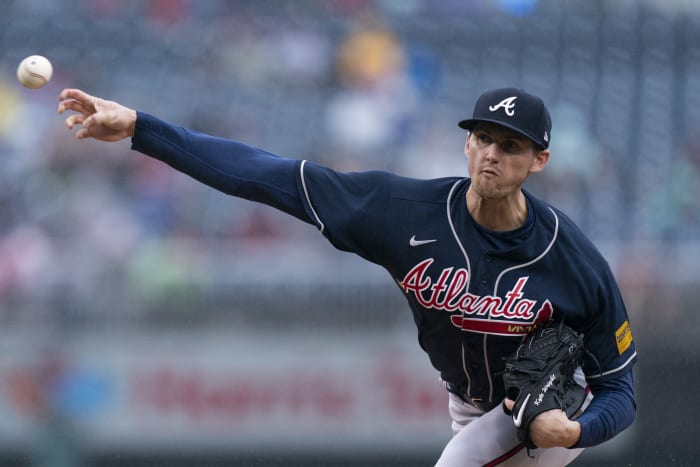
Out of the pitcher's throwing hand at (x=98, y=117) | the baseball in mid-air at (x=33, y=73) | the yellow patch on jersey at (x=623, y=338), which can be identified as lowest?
the yellow patch on jersey at (x=623, y=338)

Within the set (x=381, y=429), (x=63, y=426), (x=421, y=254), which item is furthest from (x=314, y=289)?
(x=421, y=254)

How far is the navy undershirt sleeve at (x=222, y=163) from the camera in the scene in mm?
3541

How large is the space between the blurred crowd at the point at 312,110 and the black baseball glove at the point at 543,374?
394 centimetres

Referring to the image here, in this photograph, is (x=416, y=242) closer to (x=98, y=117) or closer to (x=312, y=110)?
(x=98, y=117)

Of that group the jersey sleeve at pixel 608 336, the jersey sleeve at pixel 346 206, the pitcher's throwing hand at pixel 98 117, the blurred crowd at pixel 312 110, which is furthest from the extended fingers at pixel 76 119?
the blurred crowd at pixel 312 110

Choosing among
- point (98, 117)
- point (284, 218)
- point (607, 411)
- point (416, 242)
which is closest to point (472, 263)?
point (416, 242)

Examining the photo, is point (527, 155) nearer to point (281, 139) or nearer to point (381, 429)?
point (381, 429)

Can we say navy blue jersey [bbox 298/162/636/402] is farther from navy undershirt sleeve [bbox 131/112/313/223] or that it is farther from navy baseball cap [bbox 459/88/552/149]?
navy baseball cap [bbox 459/88/552/149]

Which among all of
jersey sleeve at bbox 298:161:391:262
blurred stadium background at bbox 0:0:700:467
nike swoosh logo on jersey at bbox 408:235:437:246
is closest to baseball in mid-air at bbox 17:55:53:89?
jersey sleeve at bbox 298:161:391:262

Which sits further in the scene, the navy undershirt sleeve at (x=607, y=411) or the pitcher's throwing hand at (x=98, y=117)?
the navy undershirt sleeve at (x=607, y=411)

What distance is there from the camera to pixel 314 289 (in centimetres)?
743

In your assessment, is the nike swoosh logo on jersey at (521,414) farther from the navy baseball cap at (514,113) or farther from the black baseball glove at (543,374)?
the navy baseball cap at (514,113)

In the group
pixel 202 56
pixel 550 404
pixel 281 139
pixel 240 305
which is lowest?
pixel 550 404

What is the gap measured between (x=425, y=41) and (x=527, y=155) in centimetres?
835
